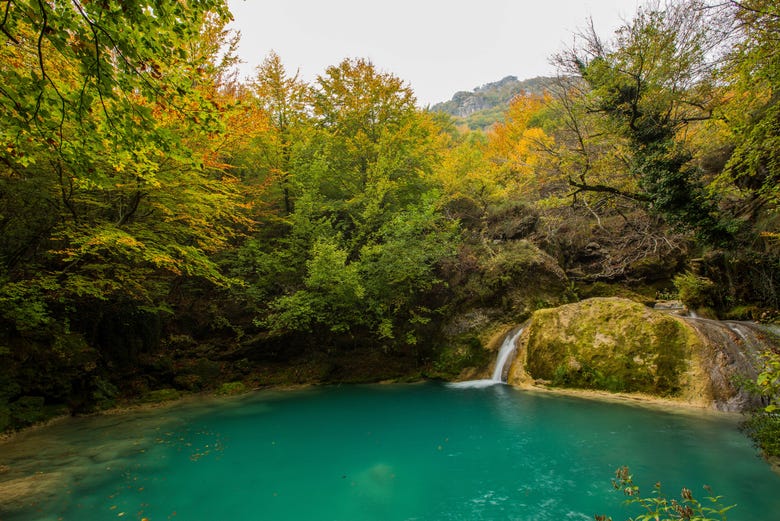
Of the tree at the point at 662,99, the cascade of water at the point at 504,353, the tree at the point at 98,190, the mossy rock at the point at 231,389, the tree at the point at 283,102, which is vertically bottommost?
the mossy rock at the point at 231,389

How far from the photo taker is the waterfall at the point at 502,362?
12086 millimetres

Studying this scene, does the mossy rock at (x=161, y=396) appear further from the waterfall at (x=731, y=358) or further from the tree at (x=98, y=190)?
the waterfall at (x=731, y=358)

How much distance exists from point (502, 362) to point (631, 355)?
3850 millimetres

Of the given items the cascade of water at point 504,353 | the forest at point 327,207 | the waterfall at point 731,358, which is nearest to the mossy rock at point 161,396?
the forest at point 327,207

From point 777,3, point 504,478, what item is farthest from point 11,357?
point 777,3

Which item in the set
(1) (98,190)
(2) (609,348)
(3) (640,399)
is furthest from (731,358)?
(1) (98,190)

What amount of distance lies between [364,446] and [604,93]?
10.3 meters

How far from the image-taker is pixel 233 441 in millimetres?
7820

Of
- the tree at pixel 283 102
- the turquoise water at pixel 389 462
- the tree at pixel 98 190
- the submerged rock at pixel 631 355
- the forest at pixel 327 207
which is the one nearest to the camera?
the tree at pixel 98 190

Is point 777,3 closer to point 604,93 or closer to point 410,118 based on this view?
point 604,93

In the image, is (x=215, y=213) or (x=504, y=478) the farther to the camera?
(x=215, y=213)

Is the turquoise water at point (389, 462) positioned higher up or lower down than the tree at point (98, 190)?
lower down

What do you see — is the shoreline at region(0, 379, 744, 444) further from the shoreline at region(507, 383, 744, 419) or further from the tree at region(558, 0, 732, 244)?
the tree at region(558, 0, 732, 244)

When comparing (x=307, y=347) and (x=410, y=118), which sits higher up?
(x=410, y=118)
